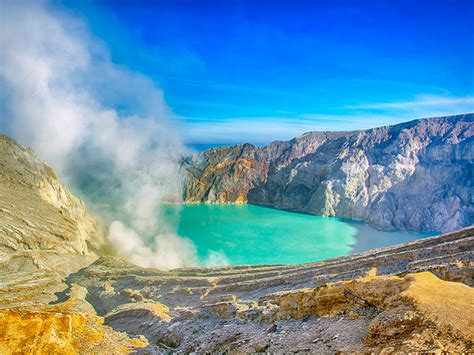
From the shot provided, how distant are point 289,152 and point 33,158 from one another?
340 feet

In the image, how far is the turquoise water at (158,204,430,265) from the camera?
60656 mm

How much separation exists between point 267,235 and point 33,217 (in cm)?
5309

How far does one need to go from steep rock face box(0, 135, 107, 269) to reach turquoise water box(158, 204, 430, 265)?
71.4 feet

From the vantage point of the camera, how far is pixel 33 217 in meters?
32.2

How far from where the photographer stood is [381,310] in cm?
1118

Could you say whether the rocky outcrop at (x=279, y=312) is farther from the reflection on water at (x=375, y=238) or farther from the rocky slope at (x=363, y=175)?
the rocky slope at (x=363, y=175)

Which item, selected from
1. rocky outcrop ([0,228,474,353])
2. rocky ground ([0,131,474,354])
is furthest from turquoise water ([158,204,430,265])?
rocky outcrop ([0,228,474,353])

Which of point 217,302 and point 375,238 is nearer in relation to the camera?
point 217,302

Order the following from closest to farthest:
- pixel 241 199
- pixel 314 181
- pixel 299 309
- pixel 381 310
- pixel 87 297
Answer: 1. pixel 381 310
2. pixel 299 309
3. pixel 87 297
4. pixel 314 181
5. pixel 241 199

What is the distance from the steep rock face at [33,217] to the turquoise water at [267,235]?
71.4 ft

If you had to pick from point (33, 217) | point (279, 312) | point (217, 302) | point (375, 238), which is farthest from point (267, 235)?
point (279, 312)

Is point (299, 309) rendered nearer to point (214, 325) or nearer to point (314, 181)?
point (214, 325)

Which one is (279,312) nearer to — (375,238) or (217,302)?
(217,302)

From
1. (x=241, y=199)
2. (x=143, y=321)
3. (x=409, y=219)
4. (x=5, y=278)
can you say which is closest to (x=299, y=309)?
(x=143, y=321)
